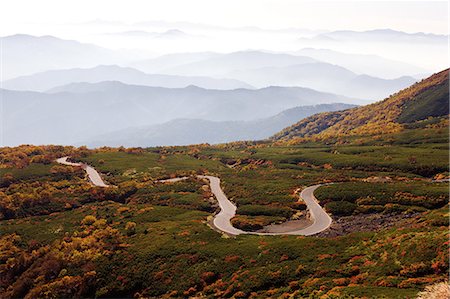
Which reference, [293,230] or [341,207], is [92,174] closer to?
[293,230]

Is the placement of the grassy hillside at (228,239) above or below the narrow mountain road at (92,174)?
below

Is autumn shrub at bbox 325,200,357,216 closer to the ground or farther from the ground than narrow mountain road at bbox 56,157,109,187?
closer to the ground

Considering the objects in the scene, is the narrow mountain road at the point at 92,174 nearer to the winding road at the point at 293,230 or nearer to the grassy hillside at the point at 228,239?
the grassy hillside at the point at 228,239

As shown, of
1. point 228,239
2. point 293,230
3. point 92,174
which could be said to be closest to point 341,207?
point 293,230

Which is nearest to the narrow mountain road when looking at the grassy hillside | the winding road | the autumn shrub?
the grassy hillside

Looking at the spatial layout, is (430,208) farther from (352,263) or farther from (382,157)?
(382,157)

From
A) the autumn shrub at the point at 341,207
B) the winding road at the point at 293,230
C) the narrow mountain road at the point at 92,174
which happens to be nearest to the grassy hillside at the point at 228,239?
the autumn shrub at the point at 341,207

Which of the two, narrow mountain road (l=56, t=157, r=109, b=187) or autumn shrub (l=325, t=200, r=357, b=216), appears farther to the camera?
narrow mountain road (l=56, t=157, r=109, b=187)

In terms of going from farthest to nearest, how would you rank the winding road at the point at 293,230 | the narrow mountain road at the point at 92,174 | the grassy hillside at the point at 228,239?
1. the narrow mountain road at the point at 92,174
2. the winding road at the point at 293,230
3. the grassy hillside at the point at 228,239

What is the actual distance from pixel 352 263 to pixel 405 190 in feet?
121

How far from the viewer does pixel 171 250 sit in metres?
60.3

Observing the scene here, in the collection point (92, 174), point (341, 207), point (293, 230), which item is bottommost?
point (293, 230)

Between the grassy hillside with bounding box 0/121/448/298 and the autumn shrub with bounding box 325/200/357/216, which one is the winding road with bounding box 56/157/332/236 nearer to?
the autumn shrub with bounding box 325/200/357/216

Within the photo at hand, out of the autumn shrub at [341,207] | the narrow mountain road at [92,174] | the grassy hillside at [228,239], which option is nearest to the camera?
the grassy hillside at [228,239]
